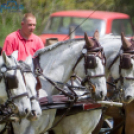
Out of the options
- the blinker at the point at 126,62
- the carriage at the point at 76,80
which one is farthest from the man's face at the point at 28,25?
the blinker at the point at 126,62

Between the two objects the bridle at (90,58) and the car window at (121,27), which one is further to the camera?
the car window at (121,27)

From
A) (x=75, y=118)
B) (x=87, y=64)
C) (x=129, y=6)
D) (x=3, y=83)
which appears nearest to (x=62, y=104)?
(x=75, y=118)

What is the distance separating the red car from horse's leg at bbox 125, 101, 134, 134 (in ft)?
17.0

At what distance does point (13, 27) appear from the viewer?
986 centimetres

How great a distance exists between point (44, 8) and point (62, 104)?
29.5 ft

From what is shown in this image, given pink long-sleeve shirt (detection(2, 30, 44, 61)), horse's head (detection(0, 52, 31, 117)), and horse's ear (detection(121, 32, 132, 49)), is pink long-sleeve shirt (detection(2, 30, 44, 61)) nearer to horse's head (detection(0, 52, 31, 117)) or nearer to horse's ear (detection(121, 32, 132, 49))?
horse's head (detection(0, 52, 31, 117))

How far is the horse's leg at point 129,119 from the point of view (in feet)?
17.3

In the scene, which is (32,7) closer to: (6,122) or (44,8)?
(44,8)

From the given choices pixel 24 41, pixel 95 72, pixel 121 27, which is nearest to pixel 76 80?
pixel 95 72

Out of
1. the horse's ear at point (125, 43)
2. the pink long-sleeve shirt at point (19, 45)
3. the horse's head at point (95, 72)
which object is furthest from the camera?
the pink long-sleeve shirt at point (19, 45)

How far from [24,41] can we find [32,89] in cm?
135

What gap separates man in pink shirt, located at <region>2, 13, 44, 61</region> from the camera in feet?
17.9

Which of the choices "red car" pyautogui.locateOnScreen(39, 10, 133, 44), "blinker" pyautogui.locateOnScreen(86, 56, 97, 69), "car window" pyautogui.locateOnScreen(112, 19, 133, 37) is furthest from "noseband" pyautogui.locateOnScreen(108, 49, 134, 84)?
"car window" pyautogui.locateOnScreen(112, 19, 133, 37)

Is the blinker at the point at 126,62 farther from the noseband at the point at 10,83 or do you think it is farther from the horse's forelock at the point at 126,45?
the noseband at the point at 10,83
